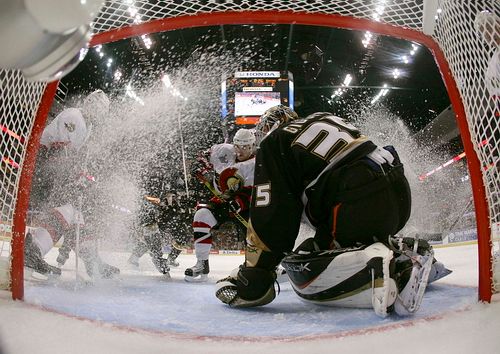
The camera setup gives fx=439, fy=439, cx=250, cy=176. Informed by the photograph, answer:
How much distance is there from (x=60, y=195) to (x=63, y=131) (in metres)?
0.33

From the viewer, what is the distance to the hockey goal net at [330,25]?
122cm

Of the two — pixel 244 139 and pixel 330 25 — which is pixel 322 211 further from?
pixel 244 139

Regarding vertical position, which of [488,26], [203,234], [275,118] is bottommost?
[203,234]

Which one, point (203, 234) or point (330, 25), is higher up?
point (330, 25)

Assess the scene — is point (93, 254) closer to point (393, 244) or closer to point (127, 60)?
point (393, 244)

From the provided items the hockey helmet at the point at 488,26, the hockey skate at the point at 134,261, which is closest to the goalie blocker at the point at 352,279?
the hockey helmet at the point at 488,26

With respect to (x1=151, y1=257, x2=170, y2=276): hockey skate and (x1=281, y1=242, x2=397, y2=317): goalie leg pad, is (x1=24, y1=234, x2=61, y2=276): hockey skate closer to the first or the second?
(x1=151, y1=257, x2=170, y2=276): hockey skate

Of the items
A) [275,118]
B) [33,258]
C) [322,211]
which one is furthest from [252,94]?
[322,211]

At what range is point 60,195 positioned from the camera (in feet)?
7.43

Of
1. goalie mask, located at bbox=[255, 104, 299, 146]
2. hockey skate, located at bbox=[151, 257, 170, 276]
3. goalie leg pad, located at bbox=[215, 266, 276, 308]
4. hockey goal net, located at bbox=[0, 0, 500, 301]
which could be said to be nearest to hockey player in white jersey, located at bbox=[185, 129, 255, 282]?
hockey skate, located at bbox=[151, 257, 170, 276]

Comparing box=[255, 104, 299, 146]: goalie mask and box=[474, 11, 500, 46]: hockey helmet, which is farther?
box=[255, 104, 299, 146]: goalie mask

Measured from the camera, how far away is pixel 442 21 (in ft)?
4.33

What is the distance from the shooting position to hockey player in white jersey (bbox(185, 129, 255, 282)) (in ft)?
8.89

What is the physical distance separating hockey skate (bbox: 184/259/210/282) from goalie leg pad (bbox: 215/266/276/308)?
112 cm
